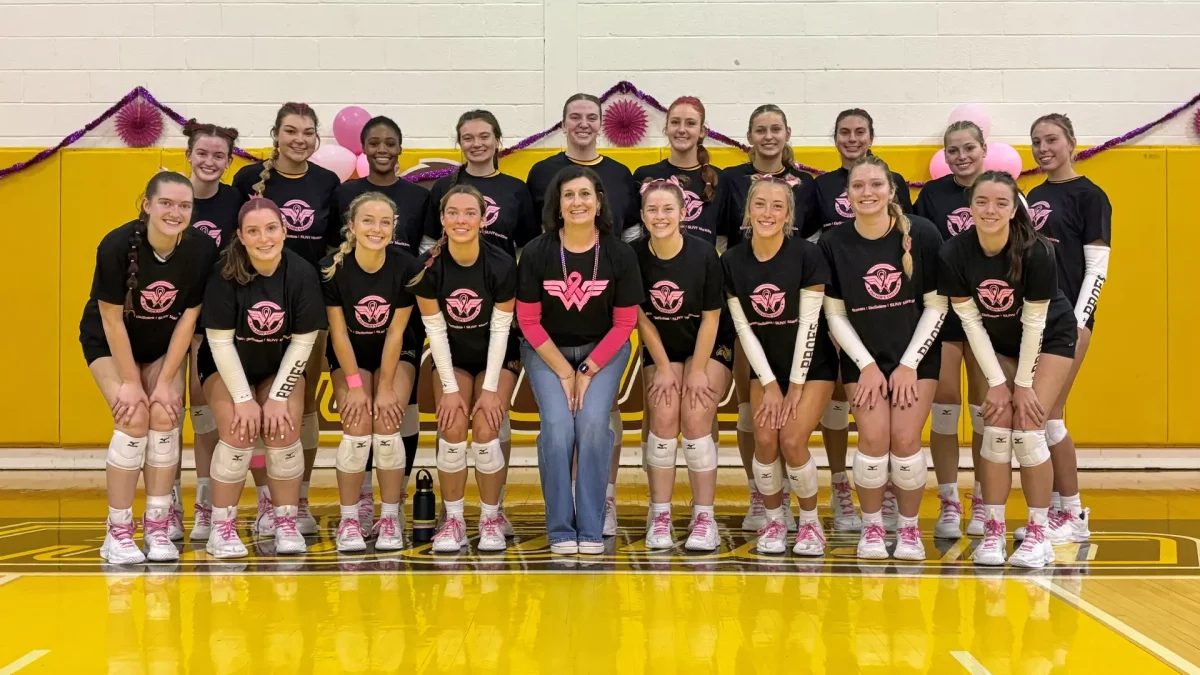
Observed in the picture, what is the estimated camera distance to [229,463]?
4.12 meters

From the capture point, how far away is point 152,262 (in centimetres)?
413

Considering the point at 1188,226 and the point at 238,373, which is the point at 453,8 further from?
the point at 1188,226

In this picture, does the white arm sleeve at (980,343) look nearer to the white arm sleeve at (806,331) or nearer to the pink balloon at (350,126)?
the white arm sleeve at (806,331)

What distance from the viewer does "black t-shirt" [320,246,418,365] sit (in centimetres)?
426

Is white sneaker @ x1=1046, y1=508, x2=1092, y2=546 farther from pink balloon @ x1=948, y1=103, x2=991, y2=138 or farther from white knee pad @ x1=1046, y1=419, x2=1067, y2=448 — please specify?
pink balloon @ x1=948, y1=103, x2=991, y2=138

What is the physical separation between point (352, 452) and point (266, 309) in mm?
673

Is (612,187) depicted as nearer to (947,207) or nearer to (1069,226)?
(947,207)

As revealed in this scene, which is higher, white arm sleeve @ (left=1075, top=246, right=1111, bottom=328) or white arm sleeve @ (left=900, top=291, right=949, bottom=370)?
white arm sleeve @ (left=1075, top=246, right=1111, bottom=328)

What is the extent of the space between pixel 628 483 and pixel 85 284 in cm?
380

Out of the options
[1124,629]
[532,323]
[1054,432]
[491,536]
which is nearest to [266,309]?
[532,323]

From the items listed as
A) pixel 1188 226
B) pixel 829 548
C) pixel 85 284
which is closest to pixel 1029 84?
pixel 1188 226

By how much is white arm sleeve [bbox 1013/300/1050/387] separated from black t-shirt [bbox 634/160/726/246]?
1349mm

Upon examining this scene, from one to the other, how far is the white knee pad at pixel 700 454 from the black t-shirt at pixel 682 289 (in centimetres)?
38

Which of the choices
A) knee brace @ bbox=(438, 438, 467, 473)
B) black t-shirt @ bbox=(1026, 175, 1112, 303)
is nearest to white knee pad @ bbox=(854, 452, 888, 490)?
black t-shirt @ bbox=(1026, 175, 1112, 303)
